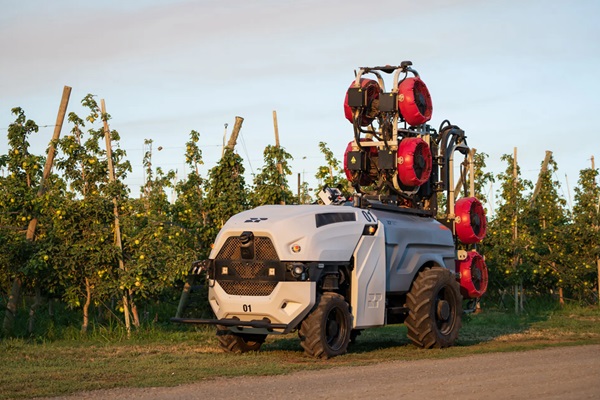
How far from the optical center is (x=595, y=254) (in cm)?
2895

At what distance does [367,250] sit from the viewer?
16344 millimetres

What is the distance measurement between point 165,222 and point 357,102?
455 centimetres

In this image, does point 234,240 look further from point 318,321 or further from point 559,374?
point 559,374

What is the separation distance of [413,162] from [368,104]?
5.14 ft

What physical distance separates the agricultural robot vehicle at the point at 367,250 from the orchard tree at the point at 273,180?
222 centimetres

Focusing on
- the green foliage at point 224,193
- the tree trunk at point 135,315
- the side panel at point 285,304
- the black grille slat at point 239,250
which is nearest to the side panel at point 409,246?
the side panel at point 285,304

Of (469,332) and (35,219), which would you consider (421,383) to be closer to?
(469,332)

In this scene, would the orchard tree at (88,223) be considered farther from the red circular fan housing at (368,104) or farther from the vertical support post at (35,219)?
the red circular fan housing at (368,104)

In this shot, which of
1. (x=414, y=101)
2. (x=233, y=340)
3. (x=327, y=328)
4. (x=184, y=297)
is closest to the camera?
(x=327, y=328)

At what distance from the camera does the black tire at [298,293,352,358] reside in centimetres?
1523

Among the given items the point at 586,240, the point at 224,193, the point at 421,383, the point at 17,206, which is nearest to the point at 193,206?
the point at 224,193

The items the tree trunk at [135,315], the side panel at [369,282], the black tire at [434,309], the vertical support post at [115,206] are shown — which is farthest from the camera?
the tree trunk at [135,315]

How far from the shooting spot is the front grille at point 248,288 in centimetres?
1543

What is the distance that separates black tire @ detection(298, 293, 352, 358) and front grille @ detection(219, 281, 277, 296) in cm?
76
